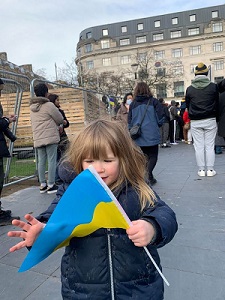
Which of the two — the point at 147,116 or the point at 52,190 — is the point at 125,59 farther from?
the point at 52,190

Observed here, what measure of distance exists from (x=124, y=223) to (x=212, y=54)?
6374cm

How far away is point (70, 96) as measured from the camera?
9609 mm

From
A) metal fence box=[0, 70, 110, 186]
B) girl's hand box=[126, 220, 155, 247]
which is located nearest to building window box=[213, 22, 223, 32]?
metal fence box=[0, 70, 110, 186]

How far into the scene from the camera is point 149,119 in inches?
202

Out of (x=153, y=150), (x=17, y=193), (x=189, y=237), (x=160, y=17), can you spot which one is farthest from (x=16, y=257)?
(x=160, y=17)

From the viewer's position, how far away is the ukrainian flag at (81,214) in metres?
1.11

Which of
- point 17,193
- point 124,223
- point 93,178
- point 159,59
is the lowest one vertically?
point 17,193

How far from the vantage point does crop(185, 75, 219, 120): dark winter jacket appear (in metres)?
5.34

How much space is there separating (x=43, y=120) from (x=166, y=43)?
6189cm

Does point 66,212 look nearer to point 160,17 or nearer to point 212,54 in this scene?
point 212,54

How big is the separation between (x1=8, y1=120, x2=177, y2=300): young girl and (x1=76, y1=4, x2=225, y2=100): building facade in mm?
56821

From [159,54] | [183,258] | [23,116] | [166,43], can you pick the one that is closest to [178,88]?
[159,54]

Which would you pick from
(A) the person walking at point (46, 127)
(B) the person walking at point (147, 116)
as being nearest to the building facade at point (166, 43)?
(B) the person walking at point (147, 116)

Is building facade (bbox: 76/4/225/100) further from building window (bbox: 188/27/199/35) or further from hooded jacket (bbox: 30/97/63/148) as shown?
hooded jacket (bbox: 30/97/63/148)
